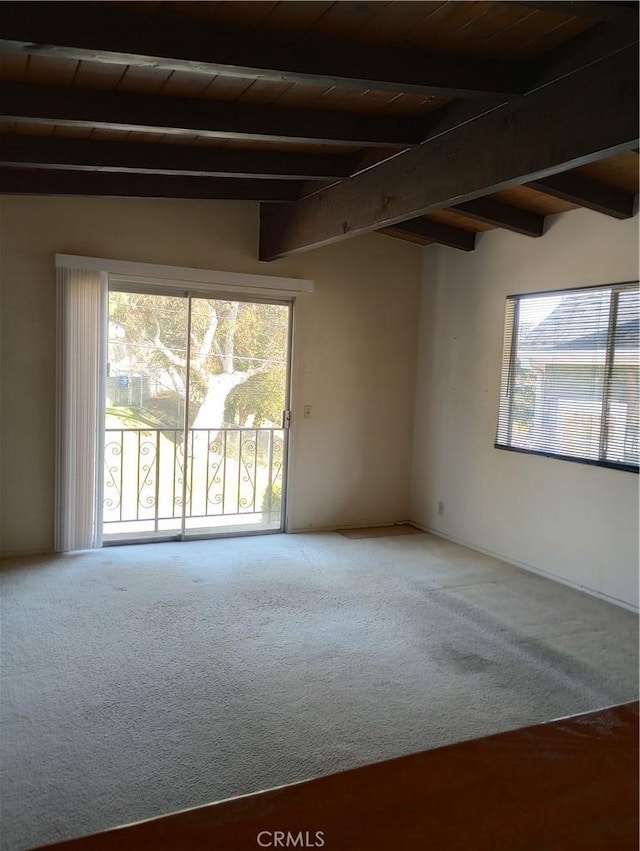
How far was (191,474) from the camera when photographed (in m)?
5.09

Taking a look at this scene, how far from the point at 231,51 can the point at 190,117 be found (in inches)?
29.2

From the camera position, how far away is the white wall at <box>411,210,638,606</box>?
4.02 metres

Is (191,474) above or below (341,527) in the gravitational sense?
above

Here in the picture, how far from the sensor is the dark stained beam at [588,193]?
11.5ft

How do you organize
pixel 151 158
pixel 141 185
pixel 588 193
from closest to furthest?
1. pixel 151 158
2. pixel 588 193
3. pixel 141 185

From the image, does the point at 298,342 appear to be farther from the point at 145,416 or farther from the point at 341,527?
the point at 341,527

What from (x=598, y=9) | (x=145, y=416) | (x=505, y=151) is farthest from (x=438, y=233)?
(x=598, y=9)

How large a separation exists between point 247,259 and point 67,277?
139cm

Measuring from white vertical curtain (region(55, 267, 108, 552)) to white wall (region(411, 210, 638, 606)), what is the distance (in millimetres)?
2842

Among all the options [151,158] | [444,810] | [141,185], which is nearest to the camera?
[444,810]

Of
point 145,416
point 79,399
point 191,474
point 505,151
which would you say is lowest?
point 191,474

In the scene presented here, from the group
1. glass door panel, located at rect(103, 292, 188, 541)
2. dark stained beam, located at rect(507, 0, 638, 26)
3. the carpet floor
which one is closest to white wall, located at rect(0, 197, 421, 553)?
glass door panel, located at rect(103, 292, 188, 541)

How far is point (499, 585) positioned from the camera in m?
4.30

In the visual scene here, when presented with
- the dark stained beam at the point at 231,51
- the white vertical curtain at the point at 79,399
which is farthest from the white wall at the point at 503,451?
the white vertical curtain at the point at 79,399
